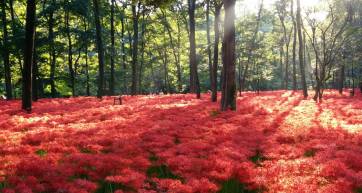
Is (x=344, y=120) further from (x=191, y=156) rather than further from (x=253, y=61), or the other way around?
(x=253, y=61)

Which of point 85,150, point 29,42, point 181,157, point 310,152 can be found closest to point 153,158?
point 181,157

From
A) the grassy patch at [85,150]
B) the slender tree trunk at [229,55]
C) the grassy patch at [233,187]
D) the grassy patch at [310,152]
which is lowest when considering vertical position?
the grassy patch at [233,187]

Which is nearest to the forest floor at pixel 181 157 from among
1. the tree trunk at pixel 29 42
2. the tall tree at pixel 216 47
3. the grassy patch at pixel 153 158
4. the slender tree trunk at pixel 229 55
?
the grassy patch at pixel 153 158

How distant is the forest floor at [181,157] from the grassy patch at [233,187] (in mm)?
22

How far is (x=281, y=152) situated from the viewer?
12.3 meters

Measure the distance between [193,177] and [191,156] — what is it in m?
1.89

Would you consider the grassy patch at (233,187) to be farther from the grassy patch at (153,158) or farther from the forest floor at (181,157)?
the grassy patch at (153,158)

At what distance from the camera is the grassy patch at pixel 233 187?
891 cm

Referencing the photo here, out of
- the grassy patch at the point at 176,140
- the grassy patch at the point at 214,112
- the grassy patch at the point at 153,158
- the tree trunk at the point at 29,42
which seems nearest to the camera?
the grassy patch at the point at 153,158

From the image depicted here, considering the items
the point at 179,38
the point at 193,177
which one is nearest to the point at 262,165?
the point at 193,177

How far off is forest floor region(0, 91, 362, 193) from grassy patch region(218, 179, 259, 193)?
0.02 m

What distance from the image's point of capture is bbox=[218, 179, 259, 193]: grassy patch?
891cm

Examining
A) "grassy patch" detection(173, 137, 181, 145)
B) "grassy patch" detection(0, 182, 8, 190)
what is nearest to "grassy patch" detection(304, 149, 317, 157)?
"grassy patch" detection(173, 137, 181, 145)

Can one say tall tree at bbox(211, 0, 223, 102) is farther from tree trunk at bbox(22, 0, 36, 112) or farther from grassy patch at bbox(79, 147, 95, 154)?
grassy patch at bbox(79, 147, 95, 154)
